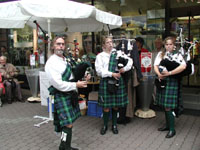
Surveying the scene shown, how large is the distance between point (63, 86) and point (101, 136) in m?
1.60

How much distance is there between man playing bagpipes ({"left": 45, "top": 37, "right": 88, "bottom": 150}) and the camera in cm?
308

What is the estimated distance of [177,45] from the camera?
4.34m

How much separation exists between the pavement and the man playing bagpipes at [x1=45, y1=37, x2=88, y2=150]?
73 cm

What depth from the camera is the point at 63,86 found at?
3057mm

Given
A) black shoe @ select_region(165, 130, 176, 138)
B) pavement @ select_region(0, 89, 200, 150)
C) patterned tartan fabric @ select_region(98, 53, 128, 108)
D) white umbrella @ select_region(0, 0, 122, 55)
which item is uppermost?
white umbrella @ select_region(0, 0, 122, 55)

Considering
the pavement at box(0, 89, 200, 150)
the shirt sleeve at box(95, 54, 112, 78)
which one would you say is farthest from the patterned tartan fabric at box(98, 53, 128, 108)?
the pavement at box(0, 89, 200, 150)

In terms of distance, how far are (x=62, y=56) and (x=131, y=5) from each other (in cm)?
540

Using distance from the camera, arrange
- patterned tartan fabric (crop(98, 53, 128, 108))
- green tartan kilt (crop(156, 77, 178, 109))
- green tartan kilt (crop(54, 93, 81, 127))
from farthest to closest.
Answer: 1. patterned tartan fabric (crop(98, 53, 128, 108))
2. green tartan kilt (crop(156, 77, 178, 109))
3. green tartan kilt (crop(54, 93, 81, 127))

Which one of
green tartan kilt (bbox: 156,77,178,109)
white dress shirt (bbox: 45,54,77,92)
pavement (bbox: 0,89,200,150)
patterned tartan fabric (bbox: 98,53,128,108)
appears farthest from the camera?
patterned tartan fabric (bbox: 98,53,128,108)

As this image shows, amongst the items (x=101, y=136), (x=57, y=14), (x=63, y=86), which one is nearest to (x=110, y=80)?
(x=101, y=136)

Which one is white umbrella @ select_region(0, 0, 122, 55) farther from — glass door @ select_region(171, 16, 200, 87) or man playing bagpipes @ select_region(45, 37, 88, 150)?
glass door @ select_region(171, 16, 200, 87)

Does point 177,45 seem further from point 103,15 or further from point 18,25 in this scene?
point 18,25

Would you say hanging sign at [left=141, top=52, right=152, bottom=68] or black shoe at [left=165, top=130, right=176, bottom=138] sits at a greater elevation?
hanging sign at [left=141, top=52, right=152, bottom=68]

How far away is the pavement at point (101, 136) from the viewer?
3.83m
